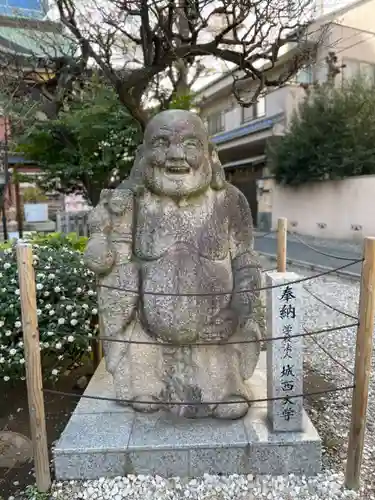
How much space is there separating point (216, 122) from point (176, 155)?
18.1m

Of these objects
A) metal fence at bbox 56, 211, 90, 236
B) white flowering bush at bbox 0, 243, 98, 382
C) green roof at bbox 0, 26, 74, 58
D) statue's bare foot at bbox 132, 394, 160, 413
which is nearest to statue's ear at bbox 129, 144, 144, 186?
white flowering bush at bbox 0, 243, 98, 382

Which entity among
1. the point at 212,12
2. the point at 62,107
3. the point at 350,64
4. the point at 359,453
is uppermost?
the point at 350,64

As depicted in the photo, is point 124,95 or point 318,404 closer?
point 318,404

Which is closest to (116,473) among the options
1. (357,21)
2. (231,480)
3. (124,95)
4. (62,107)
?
(231,480)

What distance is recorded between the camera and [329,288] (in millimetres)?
7422

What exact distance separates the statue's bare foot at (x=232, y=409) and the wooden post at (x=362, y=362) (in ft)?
2.14

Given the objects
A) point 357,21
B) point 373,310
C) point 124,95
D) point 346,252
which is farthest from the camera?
point 357,21

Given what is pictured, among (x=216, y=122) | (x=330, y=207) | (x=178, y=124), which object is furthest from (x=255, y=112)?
(x=178, y=124)

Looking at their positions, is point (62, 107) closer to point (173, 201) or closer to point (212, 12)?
point (212, 12)

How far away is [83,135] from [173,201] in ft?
23.0

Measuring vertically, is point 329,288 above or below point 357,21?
below

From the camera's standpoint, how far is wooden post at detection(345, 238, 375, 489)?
217 cm

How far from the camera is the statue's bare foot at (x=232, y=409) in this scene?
2609mm

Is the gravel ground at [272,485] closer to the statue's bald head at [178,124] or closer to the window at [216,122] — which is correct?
the statue's bald head at [178,124]
